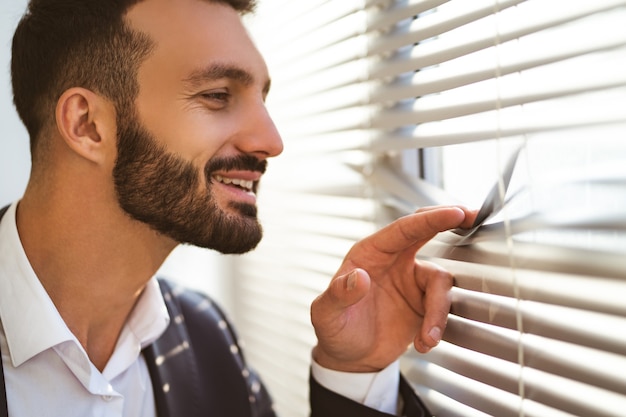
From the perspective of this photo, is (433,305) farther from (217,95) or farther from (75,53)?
(75,53)

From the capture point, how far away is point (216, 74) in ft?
4.06

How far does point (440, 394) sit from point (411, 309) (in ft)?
0.60

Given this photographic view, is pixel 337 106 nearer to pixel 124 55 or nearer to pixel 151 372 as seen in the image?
pixel 124 55

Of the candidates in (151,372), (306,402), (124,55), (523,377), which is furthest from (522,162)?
(306,402)

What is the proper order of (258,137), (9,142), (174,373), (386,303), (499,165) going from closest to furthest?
(499,165) → (386,303) → (258,137) → (174,373) → (9,142)

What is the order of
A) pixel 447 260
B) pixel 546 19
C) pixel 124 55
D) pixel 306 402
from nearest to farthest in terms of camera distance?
1. pixel 546 19
2. pixel 447 260
3. pixel 124 55
4. pixel 306 402

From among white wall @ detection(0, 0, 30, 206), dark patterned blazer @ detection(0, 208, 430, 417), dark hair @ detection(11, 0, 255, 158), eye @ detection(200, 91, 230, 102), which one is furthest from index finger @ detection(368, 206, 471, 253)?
white wall @ detection(0, 0, 30, 206)

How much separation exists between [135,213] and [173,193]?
11cm

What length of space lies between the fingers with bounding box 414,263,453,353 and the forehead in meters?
0.58

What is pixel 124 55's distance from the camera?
1.25m

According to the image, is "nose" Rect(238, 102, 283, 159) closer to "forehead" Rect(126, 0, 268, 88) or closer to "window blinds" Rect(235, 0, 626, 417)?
"forehead" Rect(126, 0, 268, 88)

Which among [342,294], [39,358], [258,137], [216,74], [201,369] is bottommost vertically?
[201,369]

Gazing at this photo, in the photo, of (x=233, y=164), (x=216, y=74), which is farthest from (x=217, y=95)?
(x=233, y=164)

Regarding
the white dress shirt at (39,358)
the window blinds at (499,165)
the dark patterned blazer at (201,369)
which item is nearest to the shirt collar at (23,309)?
the white dress shirt at (39,358)
